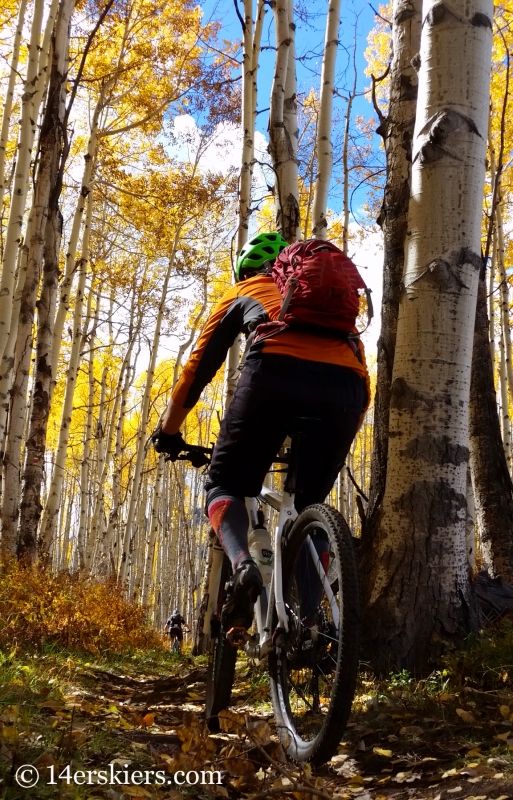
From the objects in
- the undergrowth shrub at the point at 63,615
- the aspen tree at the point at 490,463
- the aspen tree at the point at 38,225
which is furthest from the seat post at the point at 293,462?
the aspen tree at the point at 38,225

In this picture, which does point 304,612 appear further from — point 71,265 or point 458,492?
point 71,265

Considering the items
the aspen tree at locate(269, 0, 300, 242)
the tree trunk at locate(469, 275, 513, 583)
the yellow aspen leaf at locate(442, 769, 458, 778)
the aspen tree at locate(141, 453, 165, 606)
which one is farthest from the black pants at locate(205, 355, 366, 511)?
the aspen tree at locate(141, 453, 165, 606)

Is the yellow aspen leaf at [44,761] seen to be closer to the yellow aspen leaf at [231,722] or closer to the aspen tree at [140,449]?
the yellow aspen leaf at [231,722]

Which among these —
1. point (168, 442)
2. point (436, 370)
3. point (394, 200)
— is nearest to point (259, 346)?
point (168, 442)

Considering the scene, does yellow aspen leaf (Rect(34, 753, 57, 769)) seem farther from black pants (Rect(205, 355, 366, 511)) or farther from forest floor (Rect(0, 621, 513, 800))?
black pants (Rect(205, 355, 366, 511))

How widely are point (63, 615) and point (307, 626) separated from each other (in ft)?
10.9

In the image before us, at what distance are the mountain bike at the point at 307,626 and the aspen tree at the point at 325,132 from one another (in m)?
4.53

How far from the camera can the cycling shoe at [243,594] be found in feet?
7.13

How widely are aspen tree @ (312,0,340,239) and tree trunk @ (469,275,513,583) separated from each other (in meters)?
2.68

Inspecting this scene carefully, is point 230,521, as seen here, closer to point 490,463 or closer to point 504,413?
point 490,463

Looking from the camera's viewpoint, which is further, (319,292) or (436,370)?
(436,370)

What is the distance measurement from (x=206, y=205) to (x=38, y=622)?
37.4ft

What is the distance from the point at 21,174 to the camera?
7484 mm

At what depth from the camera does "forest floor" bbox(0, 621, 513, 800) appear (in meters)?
1.72
